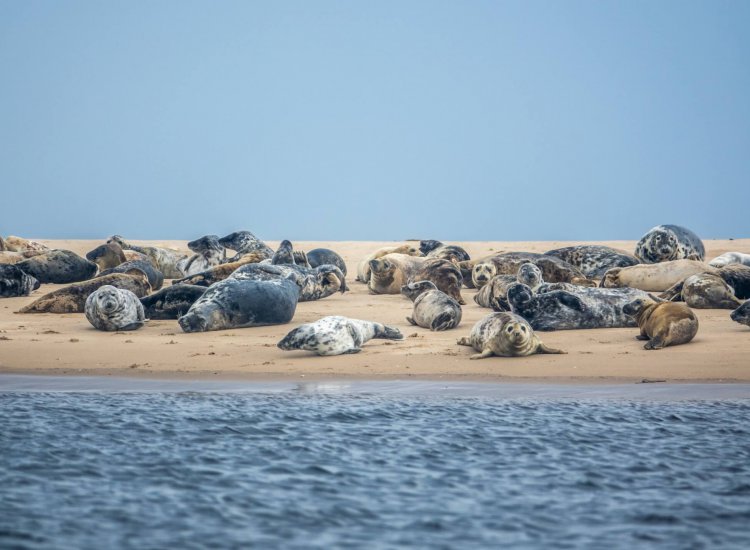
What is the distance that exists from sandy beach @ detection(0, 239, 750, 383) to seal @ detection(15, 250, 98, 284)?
5.07 meters

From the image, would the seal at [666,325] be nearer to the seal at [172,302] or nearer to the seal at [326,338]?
the seal at [326,338]

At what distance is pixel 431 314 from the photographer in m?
12.0

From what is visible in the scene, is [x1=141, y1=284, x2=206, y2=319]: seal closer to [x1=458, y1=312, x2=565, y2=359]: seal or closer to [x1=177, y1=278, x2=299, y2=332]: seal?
[x1=177, y1=278, x2=299, y2=332]: seal

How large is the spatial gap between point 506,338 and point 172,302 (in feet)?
16.9

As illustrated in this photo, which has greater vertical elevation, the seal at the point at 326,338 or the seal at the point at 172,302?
the seal at the point at 172,302

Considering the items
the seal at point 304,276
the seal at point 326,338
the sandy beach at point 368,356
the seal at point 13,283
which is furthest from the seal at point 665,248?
the seal at point 13,283

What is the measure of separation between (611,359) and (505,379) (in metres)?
1.35

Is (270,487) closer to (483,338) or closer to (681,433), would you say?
(681,433)

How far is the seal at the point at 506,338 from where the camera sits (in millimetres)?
9773

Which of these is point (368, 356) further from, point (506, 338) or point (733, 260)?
point (733, 260)

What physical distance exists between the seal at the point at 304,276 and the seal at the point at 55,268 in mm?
4369

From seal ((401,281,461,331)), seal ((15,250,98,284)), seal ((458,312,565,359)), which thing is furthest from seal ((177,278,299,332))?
seal ((15,250,98,284))

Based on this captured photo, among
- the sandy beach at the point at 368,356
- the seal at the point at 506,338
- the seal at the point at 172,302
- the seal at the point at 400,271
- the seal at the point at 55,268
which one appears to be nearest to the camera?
the sandy beach at the point at 368,356

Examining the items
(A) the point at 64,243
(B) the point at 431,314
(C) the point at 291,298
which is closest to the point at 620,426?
(B) the point at 431,314
